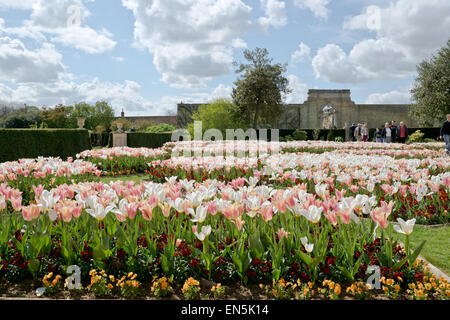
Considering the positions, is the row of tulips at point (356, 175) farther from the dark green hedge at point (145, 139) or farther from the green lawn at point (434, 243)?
the dark green hedge at point (145, 139)

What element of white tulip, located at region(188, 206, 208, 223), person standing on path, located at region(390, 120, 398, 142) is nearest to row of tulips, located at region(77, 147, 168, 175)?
white tulip, located at region(188, 206, 208, 223)

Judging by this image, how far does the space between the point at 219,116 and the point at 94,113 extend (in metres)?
34.6

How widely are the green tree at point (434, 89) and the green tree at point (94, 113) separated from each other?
45503 millimetres

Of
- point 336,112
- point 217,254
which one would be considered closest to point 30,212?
point 217,254

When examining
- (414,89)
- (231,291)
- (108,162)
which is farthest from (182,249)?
(414,89)

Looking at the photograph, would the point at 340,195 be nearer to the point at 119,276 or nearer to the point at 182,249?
the point at 182,249

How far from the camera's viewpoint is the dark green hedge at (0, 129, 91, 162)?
45.8 ft

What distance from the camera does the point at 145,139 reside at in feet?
79.9

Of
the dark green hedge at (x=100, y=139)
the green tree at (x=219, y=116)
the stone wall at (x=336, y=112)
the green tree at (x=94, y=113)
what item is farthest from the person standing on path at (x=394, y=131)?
the green tree at (x=94, y=113)

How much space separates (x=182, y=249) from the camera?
299 centimetres

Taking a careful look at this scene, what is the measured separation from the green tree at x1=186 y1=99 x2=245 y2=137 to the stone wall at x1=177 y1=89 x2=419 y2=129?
27.8ft

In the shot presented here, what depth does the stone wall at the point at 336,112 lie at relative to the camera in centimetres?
4281

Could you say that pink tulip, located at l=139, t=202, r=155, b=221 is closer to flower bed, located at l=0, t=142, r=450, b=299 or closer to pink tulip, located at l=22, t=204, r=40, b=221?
flower bed, located at l=0, t=142, r=450, b=299
